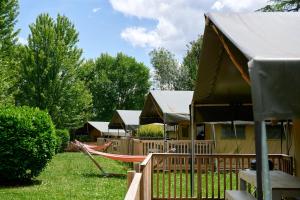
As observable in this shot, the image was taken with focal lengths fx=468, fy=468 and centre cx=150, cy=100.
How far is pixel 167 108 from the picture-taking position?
Answer: 1800 centimetres

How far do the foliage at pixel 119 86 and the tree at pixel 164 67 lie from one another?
173 cm

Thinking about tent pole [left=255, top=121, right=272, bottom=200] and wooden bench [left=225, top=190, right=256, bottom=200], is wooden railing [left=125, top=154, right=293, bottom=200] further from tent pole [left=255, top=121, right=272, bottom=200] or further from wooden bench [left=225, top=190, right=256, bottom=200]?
tent pole [left=255, top=121, right=272, bottom=200]

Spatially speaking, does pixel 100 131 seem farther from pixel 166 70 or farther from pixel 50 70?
pixel 166 70

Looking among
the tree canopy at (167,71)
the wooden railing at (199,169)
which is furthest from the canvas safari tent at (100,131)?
the wooden railing at (199,169)

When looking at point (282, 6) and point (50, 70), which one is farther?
point (50, 70)

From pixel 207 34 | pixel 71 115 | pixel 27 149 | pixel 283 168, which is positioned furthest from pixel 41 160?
pixel 71 115

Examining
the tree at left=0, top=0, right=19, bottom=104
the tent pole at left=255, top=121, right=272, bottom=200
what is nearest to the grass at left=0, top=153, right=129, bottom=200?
the tent pole at left=255, top=121, right=272, bottom=200

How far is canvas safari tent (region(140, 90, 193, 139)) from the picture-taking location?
695 inches

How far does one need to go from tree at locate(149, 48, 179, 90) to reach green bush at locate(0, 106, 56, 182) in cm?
5025

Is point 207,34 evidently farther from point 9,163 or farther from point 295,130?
point 9,163

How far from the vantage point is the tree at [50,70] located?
33.2 m

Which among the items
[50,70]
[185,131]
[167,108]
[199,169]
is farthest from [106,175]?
[50,70]

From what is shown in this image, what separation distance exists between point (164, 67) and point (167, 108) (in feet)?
152

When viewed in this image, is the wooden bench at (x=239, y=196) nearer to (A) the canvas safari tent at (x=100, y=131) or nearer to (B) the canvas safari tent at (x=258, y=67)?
(B) the canvas safari tent at (x=258, y=67)
